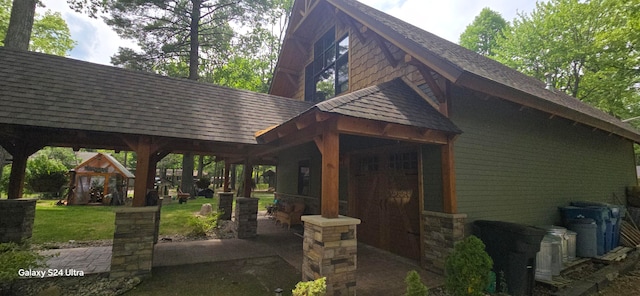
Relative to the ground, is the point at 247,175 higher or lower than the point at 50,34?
lower

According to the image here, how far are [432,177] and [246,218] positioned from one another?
542 centimetres

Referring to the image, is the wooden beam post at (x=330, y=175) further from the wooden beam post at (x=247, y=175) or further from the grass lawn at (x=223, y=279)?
the wooden beam post at (x=247, y=175)

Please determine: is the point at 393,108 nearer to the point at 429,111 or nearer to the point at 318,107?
the point at 429,111

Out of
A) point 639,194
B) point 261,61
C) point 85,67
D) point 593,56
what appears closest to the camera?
point 85,67

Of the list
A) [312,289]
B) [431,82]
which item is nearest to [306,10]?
[431,82]

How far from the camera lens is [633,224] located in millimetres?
8531

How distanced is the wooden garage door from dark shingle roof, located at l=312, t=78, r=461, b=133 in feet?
3.58

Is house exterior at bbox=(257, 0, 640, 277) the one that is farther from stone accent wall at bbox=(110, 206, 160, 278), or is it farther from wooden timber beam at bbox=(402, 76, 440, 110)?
stone accent wall at bbox=(110, 206, 160, 278)

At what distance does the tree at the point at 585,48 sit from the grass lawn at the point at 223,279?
55.9 ft

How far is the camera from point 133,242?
5.05 meters

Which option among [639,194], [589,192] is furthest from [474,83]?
[639,194]

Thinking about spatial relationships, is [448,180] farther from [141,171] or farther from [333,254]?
[141,171]

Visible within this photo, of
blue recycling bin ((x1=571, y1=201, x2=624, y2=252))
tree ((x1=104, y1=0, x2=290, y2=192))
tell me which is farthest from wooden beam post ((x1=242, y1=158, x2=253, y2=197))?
blue recycling bin ((x1=571, y1=201, x2=624, y2=252))

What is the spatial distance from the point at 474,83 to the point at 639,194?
10035mm
